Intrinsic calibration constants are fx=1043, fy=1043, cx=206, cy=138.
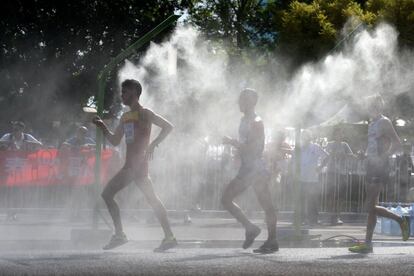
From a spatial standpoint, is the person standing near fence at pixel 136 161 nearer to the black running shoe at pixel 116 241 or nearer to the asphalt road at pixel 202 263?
the black running shoe at pixel 116 241

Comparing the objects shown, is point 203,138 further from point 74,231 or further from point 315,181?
point 74,231

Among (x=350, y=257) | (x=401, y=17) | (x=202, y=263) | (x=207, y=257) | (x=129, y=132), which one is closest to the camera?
(x=202, y=263)

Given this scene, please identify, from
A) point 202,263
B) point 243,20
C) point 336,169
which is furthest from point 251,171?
point 243,20

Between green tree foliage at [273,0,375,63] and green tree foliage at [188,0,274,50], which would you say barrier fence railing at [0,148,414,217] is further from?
green tree foliage at [188,0,274,50]

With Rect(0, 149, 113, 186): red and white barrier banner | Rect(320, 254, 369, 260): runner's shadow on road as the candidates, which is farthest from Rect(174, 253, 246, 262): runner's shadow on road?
Rect(0, 149, 113, 186): red and white barrier banner

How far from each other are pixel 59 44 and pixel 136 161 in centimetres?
2312

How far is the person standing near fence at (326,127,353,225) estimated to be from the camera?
19594 millimetres

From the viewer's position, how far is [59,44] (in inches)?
1312

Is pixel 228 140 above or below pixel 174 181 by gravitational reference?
above

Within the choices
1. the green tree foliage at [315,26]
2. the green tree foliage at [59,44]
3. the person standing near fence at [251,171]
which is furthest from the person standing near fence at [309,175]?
the green tree foliage at [59,44]

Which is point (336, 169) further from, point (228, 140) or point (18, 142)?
point (228, 140)

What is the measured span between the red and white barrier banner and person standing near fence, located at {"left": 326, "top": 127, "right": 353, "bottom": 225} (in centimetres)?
465

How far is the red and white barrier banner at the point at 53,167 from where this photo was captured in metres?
17.3

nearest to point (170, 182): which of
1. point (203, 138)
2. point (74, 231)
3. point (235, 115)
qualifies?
point (203, 138)
